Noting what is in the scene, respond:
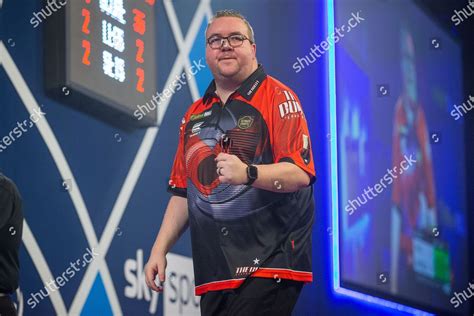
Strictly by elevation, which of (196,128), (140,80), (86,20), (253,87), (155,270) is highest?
(86,20)

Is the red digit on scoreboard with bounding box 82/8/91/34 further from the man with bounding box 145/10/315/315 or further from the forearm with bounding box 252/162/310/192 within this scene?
the forearm with bounding box 252/162/310/192

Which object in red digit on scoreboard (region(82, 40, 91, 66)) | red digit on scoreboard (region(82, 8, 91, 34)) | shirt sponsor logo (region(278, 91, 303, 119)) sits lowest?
shirt sponsor logo (region(278, 91, 303, 119))

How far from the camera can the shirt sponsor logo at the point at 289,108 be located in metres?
3.30

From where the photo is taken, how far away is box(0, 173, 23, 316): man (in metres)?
3.99

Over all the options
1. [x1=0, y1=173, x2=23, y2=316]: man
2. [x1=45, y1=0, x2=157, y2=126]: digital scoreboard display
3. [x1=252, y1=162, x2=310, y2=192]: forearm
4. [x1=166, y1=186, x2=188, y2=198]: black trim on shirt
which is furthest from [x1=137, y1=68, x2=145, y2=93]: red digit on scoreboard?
[x1=252, y1=162, x2=310, y2=192]: forearm

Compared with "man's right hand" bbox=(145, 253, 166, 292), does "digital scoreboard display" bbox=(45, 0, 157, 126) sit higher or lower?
higher

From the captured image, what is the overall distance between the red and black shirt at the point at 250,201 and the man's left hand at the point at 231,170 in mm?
169

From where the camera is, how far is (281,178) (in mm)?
3113

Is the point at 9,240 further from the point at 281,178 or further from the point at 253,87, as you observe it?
the point at 281,178

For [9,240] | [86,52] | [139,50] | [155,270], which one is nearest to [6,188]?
[9,240]

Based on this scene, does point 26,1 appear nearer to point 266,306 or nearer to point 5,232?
point 5,232

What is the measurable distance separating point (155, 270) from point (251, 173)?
1.91 ft

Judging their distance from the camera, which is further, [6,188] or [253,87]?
[6,188]

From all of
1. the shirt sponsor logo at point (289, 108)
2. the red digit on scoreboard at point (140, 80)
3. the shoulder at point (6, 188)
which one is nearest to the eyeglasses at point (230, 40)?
the shirt sponsor logo at point (289, 108)
